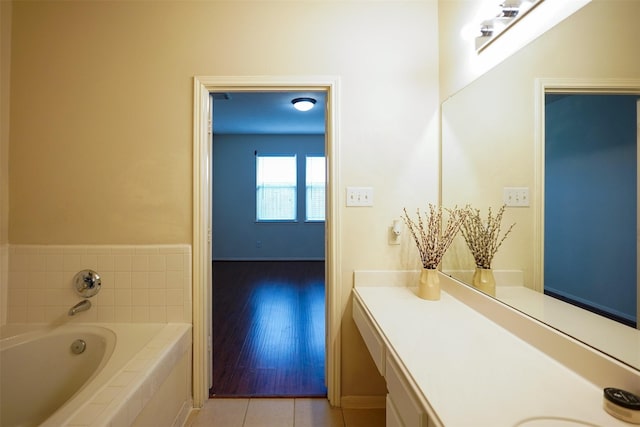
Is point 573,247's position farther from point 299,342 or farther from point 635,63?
point 299,342

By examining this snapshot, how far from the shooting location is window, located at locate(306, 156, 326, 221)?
228 inches

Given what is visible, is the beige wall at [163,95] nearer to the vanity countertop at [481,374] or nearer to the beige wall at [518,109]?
the beige wall at [518,109]

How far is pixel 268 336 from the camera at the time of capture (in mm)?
2570

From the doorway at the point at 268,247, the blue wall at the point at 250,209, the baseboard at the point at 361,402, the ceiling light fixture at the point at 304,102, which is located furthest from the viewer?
the blue wall at the point at 250,209

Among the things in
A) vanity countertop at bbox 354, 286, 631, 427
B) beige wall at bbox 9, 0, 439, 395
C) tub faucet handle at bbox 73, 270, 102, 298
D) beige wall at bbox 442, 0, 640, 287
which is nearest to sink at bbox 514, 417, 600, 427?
vanity countertop at bbox 354, 286, 631, 427

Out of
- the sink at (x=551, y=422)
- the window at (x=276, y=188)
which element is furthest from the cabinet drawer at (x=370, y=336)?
the window at (x=276, y=188)

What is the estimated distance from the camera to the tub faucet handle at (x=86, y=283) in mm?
1608

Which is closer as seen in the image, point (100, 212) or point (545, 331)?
point (545, 331)

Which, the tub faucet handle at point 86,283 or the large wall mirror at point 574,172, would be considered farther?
the tub faucet handle at point 86,283

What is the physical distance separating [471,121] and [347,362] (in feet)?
5.01

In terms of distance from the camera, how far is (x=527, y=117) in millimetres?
1062

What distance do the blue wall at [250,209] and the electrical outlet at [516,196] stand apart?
185 inches

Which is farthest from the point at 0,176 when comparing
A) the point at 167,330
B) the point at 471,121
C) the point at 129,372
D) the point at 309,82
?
the point at 471,121

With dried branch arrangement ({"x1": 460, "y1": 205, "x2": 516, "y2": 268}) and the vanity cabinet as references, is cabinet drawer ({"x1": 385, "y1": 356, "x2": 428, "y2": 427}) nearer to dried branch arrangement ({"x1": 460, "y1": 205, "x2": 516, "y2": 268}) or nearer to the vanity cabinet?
the vanity cabinet
